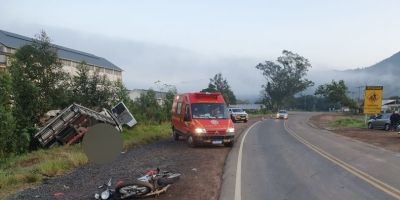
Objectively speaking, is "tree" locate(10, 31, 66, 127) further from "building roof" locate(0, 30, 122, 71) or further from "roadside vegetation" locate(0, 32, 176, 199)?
"building roof" locate(0, 30, 122, 71)

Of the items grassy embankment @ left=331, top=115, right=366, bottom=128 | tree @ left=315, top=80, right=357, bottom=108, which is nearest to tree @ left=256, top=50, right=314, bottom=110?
tree @ left=315, top=80, right=357, bottom=108

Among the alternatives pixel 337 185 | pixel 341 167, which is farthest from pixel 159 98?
pixel 337 185

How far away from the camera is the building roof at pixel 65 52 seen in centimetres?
6732

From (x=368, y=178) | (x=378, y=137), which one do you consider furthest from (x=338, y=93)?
(x=368, y=178)

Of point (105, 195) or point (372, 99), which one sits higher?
point (372, 99)

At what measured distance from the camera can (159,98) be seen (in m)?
49.7

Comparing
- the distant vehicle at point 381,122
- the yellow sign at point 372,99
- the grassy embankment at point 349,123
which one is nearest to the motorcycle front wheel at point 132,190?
the distant vehicle at point 381,122

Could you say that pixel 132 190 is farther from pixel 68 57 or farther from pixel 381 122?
pixel 68 57

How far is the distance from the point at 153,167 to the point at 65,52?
77.3 metres

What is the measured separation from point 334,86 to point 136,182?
407 ft

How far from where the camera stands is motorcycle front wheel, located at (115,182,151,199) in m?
9.96

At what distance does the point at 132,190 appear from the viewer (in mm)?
10094

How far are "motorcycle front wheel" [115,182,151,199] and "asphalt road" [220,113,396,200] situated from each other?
1676 mm

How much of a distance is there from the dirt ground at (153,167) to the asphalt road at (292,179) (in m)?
0.49
